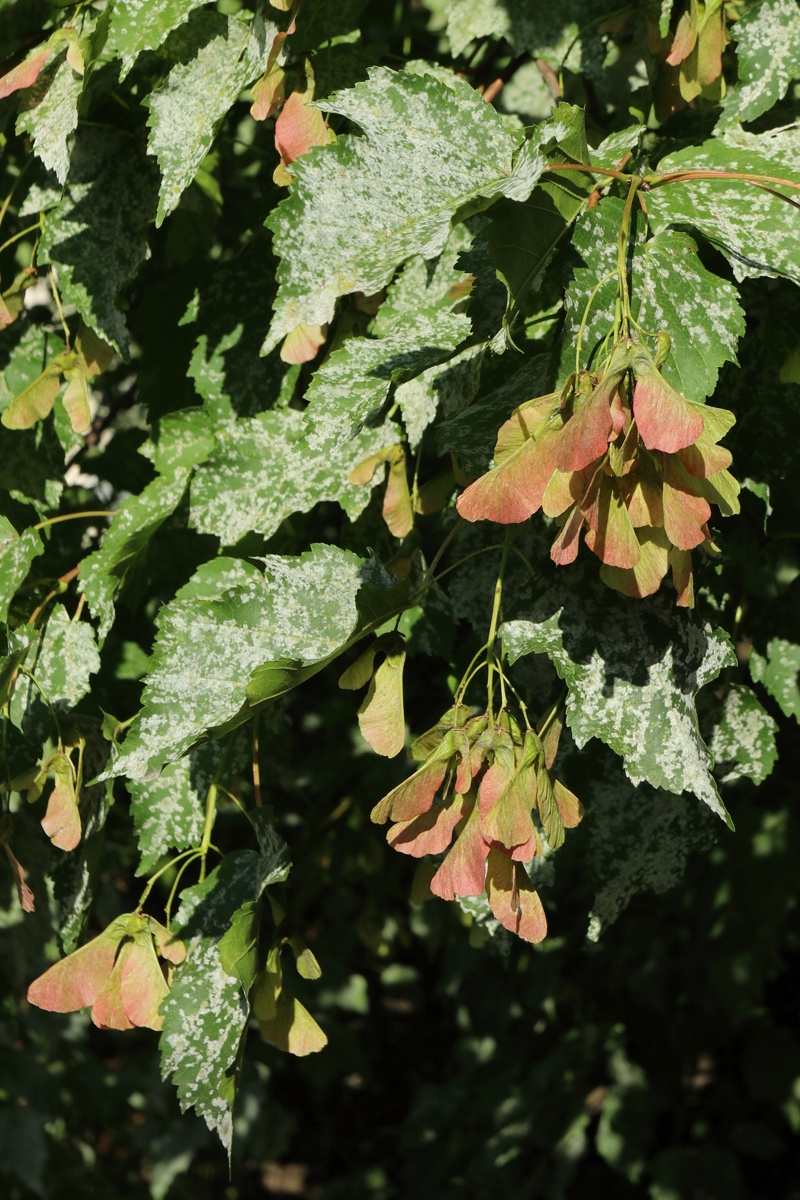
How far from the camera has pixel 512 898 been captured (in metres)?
0.84

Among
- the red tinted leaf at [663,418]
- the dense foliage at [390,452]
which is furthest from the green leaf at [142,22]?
the red tinted leaf at [663,418]

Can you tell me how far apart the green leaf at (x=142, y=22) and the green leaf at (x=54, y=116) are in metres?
0.06

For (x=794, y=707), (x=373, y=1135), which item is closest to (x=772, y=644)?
(x=794, y=707)

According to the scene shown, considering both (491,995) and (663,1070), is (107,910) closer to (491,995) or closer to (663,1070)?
(491,995)

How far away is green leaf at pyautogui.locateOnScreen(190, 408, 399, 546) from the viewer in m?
1.09

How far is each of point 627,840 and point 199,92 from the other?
2.44 ft

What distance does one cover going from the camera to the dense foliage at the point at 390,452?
2.70 feet

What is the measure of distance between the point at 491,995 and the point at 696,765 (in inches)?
74.1

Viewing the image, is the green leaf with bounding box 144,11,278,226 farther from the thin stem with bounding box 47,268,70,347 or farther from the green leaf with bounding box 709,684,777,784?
the green leaf with bounding box 709,684,777,784

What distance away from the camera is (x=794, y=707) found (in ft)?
3.87

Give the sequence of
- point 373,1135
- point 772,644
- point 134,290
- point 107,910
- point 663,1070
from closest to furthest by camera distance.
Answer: point 772,644
point 134,290
point 107,910
point 663,1070
point 373,1135

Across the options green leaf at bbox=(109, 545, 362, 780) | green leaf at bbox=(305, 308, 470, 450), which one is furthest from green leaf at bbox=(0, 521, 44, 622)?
green leaf at bbox=(305, 308, 470, 450)

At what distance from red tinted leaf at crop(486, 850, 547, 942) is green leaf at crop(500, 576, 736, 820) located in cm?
10

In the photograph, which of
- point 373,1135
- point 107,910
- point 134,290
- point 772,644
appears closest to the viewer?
point 772,644
